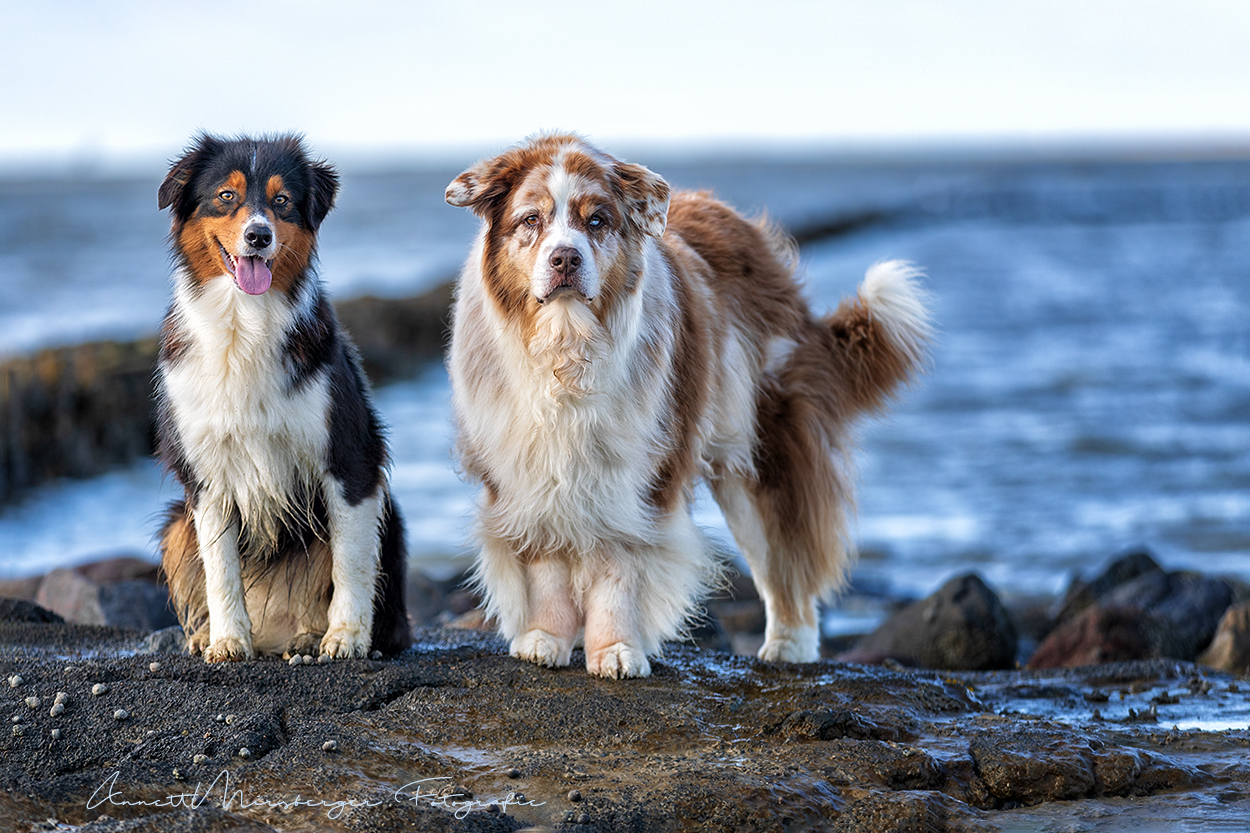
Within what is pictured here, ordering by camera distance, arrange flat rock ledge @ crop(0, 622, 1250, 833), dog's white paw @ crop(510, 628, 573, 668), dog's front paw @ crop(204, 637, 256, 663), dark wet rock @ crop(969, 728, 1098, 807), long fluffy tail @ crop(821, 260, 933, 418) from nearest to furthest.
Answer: flat rock ledge @ crop(0, 622, 1250, 833), dark wet rock @ crop(969, 728, 1098, 807), dog's front paw @ crop(204, 637, 256, 663), dog's white paw @ crop(510, 628, 573, 668), long fluffy tail @ crop(821, 260, 933, 418)

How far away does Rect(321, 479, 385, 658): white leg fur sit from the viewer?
496 centimetres

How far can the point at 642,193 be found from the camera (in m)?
4.98

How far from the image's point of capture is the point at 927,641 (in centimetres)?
745

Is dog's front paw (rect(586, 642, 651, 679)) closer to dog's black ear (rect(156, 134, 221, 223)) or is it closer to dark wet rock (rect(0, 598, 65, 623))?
dog's black ear (rect(156, 134, 221, 223))

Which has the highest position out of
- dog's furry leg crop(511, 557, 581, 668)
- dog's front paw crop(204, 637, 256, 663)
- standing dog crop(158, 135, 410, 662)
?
standing dog crop(158, 135, 410, 662)

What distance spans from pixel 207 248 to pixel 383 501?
4.13ft

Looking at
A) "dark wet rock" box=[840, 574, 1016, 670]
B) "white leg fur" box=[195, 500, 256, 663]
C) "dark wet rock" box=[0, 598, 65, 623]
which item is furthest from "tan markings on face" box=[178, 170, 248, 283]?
"dark wet rock" box=[840, 574, 1016, 670]

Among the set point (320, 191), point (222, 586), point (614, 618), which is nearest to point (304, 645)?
point (222, 586)

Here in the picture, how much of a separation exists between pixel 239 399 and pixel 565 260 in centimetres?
135

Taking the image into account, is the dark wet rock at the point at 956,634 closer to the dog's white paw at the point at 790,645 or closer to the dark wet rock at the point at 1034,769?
the dog's white paw at the point at 790,645

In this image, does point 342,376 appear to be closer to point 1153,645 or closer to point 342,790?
point 342,790

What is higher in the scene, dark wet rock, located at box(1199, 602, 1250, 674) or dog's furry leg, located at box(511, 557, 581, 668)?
dog's furry leg, located at box(511, 557, 581, 668)

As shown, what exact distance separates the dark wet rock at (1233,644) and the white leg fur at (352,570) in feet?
15.9

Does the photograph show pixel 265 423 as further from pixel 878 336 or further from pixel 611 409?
pixel 878 336
